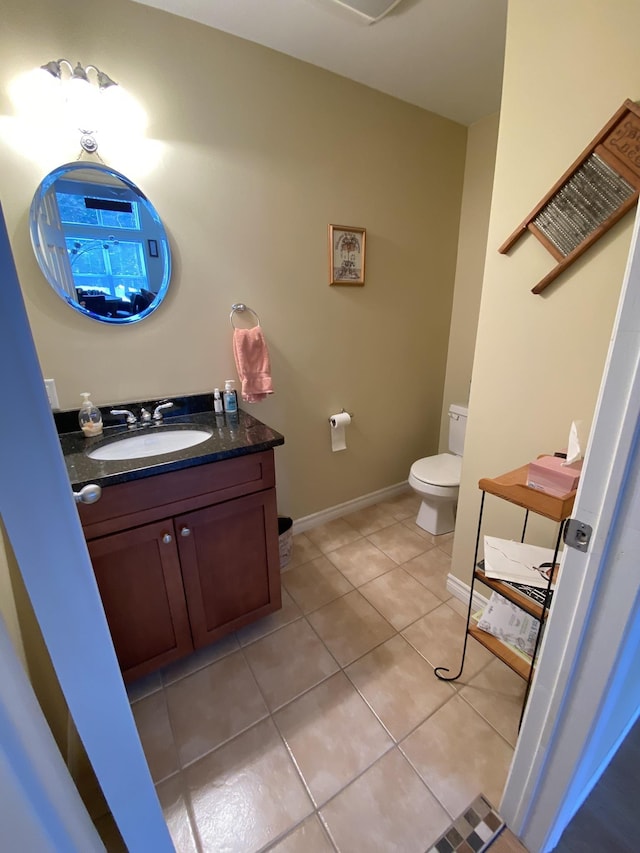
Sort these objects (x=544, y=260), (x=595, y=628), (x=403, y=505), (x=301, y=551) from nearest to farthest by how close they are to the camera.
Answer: (x=595, y=628) → (x=544, y=260) → (x=301, y=551) → (x=403, y=505)

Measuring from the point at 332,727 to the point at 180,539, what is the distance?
2.71ft

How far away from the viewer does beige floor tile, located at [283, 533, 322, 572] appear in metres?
2.00

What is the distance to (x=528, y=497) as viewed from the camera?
1002mm

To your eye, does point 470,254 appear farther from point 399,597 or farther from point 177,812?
point 177,812

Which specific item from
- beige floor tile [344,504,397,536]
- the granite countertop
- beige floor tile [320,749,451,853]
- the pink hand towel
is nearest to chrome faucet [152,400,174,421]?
the granite countertop

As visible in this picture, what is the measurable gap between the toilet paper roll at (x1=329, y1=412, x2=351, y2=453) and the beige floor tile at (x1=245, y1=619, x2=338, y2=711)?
3.31 feet

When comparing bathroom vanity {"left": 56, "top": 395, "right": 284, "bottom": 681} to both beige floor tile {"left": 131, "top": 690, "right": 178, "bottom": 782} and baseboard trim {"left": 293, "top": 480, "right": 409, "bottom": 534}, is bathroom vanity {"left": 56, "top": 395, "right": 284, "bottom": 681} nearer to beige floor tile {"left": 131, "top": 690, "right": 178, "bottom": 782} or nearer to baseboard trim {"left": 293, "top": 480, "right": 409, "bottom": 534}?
beige floor tile {"left": 131, "top": 690, "right": 178, "bottom": 782}

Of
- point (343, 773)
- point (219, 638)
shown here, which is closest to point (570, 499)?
point (343, 773)

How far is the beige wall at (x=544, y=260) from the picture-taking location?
97cm

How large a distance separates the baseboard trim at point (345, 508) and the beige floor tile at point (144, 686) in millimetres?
1043

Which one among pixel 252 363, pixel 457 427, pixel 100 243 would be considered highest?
pixel 100 243

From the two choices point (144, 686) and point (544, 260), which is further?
point (144, 686)

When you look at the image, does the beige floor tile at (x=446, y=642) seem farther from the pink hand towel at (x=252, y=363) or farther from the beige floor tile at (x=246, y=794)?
the pink hand towel at (x=252, y=363)

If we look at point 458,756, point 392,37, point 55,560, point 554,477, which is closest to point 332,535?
point 458,756
